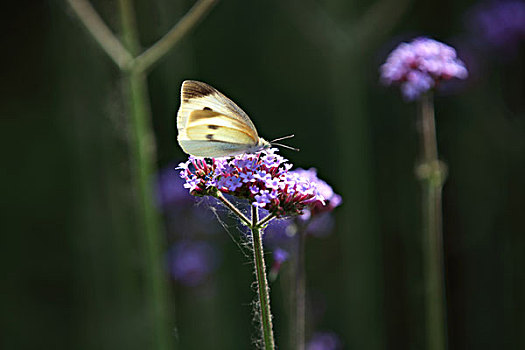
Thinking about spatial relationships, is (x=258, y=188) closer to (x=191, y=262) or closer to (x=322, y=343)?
(x=322, y=343)

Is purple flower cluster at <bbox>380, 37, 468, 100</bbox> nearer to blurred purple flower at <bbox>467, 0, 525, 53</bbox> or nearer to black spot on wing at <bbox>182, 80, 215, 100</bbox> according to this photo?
black spot on wing at <bbox>182, 80, 215, 100</bbox>

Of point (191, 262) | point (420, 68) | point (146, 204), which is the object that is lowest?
point (191, 262)

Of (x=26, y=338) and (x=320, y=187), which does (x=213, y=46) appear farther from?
(x=320, y=187)

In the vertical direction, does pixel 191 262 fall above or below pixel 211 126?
below

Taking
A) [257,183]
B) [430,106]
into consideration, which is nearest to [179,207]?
[430,106]

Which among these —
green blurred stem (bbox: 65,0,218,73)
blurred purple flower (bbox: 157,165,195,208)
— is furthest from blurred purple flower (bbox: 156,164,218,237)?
green blurred stem (bbox: 65,0,218,73)

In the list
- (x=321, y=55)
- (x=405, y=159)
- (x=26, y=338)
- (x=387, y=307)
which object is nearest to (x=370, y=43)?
(x=321, y=55)

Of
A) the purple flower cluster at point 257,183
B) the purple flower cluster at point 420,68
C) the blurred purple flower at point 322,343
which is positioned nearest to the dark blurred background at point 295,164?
the blurred purple flower at point 322,343
